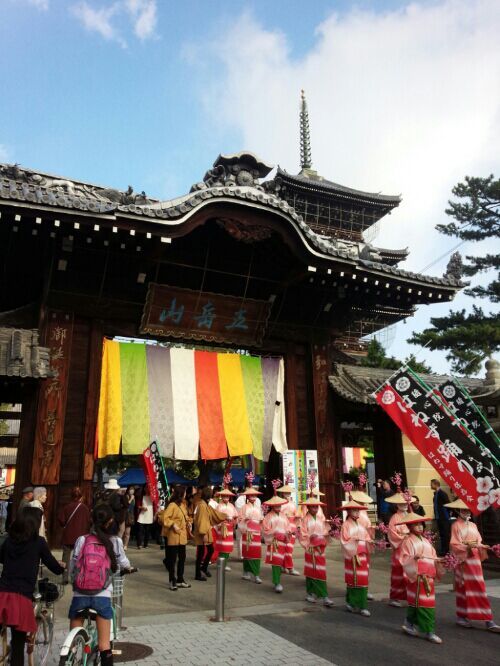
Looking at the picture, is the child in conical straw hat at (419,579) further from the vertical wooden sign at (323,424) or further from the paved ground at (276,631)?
the vertical wooden sign at (323,424)

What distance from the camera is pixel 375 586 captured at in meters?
9.45

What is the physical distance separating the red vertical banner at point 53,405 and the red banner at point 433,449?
21.5ft

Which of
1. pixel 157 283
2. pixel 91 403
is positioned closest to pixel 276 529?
pixel 91 403

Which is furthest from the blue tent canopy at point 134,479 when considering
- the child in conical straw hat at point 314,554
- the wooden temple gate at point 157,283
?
the child in conical straw hat at point 314,554

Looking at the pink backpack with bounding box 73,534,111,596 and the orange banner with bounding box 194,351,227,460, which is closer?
the pink backpack with bounding box 73,534,111,596

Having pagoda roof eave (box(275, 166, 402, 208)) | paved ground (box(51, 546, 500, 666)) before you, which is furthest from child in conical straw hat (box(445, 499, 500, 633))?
pagoda roof eave (box(275, 166, 402, 208))

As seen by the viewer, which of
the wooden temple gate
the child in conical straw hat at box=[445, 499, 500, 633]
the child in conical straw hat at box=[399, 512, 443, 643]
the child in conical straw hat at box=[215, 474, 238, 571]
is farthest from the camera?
the wooden temple gate

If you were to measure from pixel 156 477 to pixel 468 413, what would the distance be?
608 cm

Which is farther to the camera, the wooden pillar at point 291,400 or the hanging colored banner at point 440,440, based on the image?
the wooden pillar at point 291,400

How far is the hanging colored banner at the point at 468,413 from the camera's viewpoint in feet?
24.0

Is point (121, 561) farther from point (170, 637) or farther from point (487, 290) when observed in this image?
point (487, 290)

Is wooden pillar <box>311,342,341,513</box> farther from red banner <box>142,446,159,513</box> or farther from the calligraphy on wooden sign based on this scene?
red banner <box>142,446,159,513</box>

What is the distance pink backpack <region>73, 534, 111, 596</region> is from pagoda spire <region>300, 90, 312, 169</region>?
41624mm

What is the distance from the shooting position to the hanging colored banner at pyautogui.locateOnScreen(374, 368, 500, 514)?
658cm
